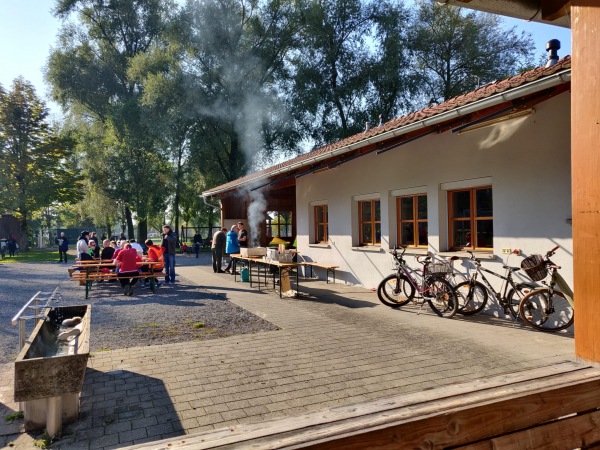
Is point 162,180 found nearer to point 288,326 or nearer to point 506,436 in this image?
point 288,326

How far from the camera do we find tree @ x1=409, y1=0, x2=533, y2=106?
76.9 ft

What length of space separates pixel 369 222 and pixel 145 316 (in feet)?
18.5

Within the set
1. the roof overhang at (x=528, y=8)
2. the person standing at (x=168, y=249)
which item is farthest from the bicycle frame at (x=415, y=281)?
the person standing at (x=168, y=249)

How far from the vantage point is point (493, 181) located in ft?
24.5

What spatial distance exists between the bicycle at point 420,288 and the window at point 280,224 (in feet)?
37.8

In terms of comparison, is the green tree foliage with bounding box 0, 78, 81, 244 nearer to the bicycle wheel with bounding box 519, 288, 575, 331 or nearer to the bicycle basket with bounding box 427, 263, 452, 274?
the bicycle basket with bounding box 427, 263, 452, 274

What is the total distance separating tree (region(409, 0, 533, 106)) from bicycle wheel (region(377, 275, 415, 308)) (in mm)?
17636

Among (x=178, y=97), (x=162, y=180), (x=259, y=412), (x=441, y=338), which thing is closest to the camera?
(x=259, y=412)

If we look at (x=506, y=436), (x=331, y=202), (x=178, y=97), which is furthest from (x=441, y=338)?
(x=178, y=97)

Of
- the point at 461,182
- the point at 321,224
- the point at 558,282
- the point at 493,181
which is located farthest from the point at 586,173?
the point at 321,224

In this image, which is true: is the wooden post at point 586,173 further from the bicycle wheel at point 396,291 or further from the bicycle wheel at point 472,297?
the bicycle wheel at point 396,291

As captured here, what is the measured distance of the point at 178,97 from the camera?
84.8 feet

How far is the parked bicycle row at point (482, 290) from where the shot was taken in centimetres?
638

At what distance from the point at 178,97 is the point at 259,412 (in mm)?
24632
